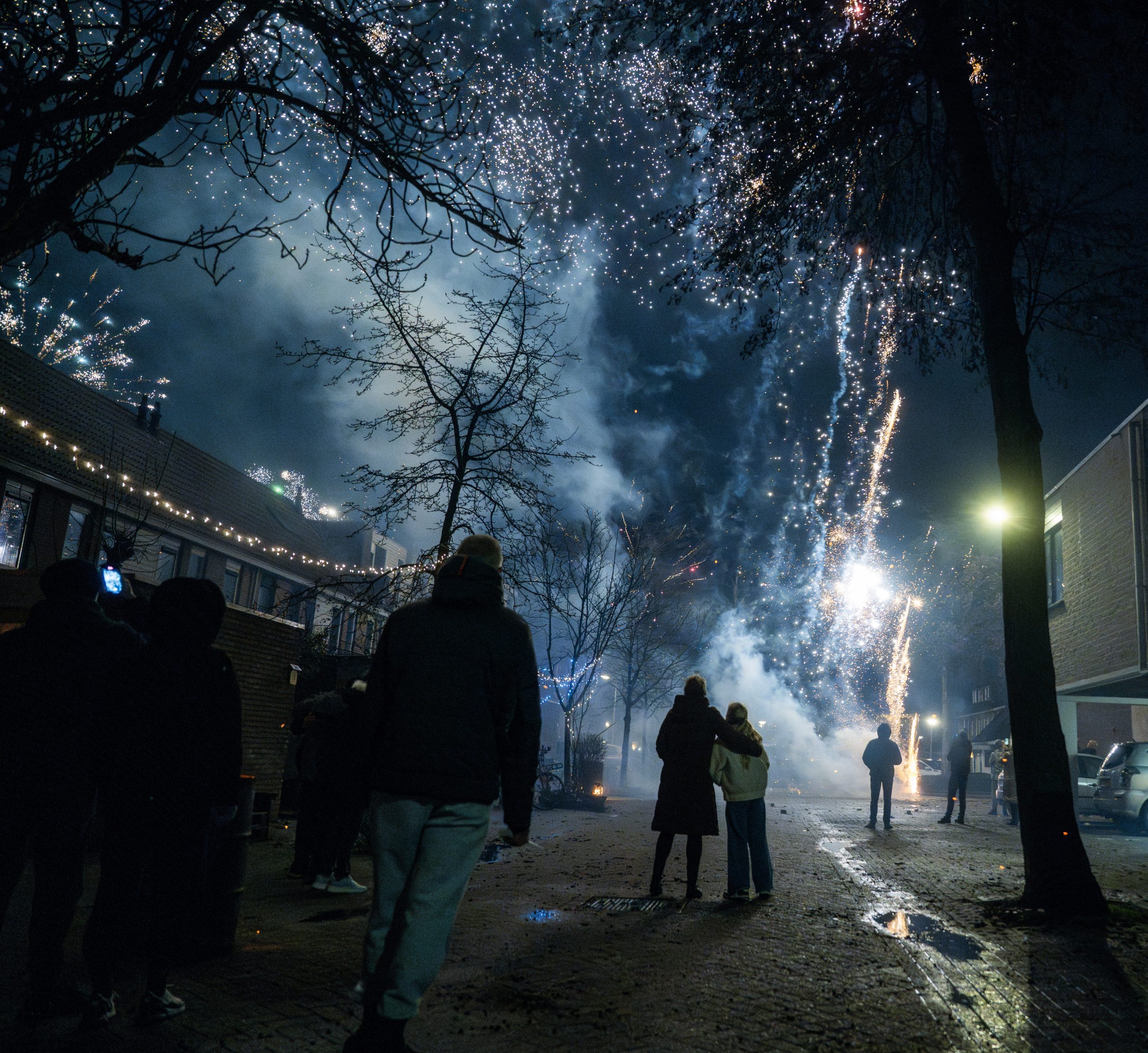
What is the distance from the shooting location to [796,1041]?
3469mm

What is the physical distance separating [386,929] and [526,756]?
79 centimetres

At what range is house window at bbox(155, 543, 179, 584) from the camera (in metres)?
26.5

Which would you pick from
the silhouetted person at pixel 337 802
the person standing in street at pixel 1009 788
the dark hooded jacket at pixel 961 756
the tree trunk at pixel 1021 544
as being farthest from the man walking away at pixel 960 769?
the silhouetted person at pixel 337 802

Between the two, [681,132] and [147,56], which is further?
[681,132]

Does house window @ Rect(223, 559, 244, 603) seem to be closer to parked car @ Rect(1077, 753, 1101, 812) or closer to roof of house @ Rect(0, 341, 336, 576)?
roof of house @ Rect(0, 341, 336, 576)

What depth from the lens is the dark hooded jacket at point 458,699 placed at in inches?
116

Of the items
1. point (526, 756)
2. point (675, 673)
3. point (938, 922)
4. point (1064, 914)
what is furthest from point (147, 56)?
point (675, 673)

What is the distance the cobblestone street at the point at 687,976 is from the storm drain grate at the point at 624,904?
5.0 inches

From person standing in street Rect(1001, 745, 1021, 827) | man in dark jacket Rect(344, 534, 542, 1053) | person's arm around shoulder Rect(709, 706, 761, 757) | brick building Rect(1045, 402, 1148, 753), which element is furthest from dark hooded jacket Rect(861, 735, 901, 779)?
man in dark jacket Rect(344, 534, 542, 1053)

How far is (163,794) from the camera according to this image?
3457mm

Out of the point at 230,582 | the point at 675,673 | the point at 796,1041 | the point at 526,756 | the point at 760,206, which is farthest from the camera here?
the point at 675,673

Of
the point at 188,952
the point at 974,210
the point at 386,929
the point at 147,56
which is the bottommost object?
the point at 188,952

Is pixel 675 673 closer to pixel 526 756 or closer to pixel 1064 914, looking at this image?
pixel 1064 914

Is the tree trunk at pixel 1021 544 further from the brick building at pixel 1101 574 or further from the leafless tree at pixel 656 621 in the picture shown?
the leafless tree at pixel 656 621
